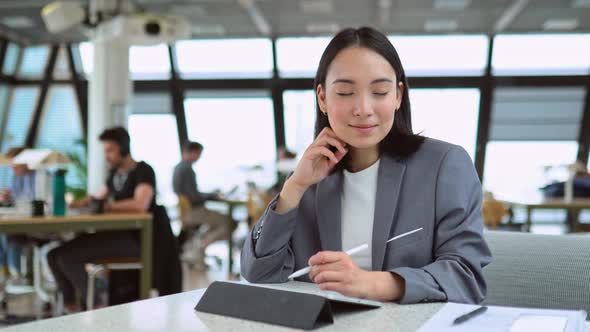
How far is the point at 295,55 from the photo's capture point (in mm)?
9852

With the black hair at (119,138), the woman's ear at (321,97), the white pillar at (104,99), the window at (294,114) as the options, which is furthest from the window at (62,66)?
the woman's ear at (321,97)

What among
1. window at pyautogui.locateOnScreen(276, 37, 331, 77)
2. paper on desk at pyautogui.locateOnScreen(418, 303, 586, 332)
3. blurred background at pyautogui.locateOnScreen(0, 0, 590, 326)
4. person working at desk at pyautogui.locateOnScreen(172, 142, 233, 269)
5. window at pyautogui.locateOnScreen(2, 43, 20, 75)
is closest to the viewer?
paper on desk at pyautogui.locateOnScreen(418, 303, 586, 332)

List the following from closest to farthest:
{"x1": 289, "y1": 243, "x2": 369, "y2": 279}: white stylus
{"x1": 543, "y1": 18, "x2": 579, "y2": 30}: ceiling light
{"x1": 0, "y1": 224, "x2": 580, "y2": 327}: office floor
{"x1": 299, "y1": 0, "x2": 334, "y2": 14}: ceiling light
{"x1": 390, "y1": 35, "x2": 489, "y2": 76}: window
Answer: {"x1": 289, "y1": 243, "x2": 369, "y2": 279}: white stylus < {"x1": 0, "y1": 224, "x2": 580, "y2": 327}: office floor < {"x1": 299, "y1": 0, "x2": 334, "y2": 14}: ceiling light < {"x1": 543, "y1": 18, "x2": 579, "y2": 30}: ceiling light < {"x1": 390, "y1": 35, "x2": 489, "y2": 76}: window

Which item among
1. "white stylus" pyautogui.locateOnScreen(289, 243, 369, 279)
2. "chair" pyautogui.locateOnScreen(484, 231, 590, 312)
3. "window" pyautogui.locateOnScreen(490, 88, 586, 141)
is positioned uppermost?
"window" pyautogui.locateOnScreen(490, 88, 586, 141)

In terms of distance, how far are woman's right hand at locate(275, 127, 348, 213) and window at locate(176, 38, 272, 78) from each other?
8517mm

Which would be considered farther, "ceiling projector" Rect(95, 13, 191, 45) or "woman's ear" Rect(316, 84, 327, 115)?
"ceiling projector" Rect(95, 13, 191, 45)

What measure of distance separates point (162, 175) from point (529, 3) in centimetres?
587

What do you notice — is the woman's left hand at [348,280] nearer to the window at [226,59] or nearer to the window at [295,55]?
the window at [295,55]

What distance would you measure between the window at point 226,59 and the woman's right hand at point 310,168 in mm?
8517

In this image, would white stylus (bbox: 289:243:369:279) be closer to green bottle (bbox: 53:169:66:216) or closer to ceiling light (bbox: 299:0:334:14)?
green bottle (bbox: 53:169:66:216)

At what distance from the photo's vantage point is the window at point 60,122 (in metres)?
10.2

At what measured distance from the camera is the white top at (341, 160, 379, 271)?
1.35 m

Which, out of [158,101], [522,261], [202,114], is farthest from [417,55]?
[522,261]

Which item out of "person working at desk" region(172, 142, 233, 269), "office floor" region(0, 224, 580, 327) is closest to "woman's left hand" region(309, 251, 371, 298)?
"office floor" region(0, 224, 580, 327)
